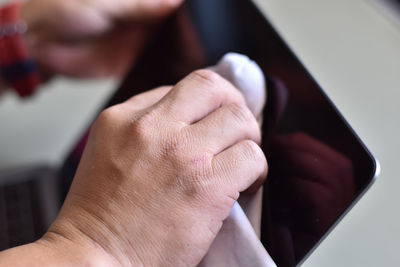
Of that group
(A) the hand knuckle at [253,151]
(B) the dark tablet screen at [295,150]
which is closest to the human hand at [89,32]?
(B) the dark tablet screen at [295,150]

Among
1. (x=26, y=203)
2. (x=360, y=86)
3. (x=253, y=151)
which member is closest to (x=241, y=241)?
(x=253, y=151)

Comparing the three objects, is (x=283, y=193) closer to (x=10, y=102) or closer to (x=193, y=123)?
(x=193, y=123)

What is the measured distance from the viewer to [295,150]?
34 centimetres

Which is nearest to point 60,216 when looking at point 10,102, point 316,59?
point 316,59

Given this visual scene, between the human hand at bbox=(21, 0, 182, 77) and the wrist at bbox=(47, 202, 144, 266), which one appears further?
the human hand at bbox=(21, 0, 182, 77)

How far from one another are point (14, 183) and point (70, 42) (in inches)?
8.4

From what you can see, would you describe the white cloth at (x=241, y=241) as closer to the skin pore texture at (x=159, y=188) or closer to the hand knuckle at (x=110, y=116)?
the skin pore texture at (x=159, y=188)

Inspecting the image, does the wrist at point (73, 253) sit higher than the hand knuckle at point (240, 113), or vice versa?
the hand knuckle at point (240, 113)

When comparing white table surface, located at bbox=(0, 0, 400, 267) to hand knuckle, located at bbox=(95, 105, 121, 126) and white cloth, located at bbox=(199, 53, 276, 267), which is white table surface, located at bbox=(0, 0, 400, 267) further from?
hand knuckle, located at bbox=(95, 105, 121, 126)

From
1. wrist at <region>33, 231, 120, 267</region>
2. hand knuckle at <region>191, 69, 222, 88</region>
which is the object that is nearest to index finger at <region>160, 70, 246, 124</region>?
hand knuckle at <region>191, 69, 222, 88</region>

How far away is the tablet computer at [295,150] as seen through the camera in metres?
0.31

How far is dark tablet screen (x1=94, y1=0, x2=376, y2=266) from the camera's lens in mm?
311

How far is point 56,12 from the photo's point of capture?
22.8 inches

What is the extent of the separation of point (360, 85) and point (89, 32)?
360mm
